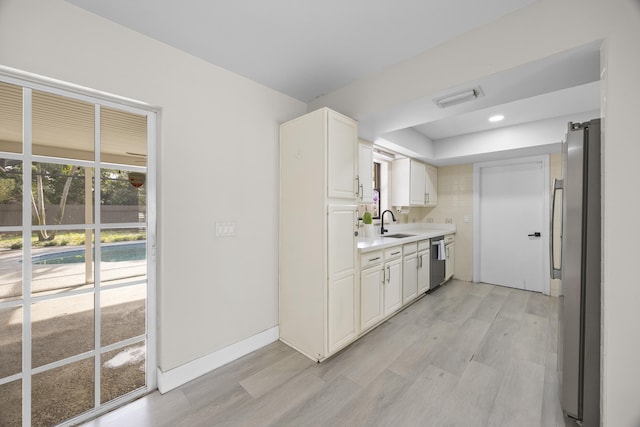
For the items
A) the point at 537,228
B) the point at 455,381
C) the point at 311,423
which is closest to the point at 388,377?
the point at 455,381

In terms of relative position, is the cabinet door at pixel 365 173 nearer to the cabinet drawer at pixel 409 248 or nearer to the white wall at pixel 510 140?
the cabinet drawer at pixel 409 248

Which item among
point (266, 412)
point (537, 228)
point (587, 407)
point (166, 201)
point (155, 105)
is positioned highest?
point (155, 105)

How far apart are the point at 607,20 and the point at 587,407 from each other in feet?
7.00

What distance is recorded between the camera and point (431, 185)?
480 centimetres

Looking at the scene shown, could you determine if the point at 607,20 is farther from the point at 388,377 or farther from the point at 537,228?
the point at 537,228

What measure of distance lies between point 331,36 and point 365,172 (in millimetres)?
1741

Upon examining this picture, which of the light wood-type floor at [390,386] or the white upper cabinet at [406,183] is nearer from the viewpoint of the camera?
the light wood-type floor at [390,386]

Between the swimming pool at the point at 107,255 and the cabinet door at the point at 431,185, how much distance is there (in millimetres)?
4340

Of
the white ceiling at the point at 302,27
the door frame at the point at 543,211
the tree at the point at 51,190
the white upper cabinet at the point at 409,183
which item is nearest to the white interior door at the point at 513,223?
the door frame at the point at 543,211

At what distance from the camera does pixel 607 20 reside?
1.31 meters

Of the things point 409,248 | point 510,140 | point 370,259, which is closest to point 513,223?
point 510,140

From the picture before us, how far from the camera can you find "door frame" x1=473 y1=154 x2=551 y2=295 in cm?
387

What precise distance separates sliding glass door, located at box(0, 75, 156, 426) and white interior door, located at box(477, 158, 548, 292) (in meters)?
4.95

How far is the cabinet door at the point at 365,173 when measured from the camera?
3.21 meters
